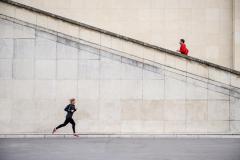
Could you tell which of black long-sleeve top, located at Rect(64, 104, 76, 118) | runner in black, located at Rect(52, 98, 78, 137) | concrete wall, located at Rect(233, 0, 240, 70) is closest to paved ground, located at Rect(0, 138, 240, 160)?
runner in black, located at Rect(52, 98, 78, 137)

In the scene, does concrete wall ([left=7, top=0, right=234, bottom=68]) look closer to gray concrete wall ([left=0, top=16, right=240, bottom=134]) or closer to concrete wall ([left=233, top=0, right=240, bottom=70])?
concrete wall ([left=233, top=0, right=240, bottom=70])

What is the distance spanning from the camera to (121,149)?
15.4 metres

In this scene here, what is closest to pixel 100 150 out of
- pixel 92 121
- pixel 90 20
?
pixel 92 121

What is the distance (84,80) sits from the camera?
20.7 metres

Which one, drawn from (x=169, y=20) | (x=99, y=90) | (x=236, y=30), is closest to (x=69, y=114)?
(x=99, y=90)

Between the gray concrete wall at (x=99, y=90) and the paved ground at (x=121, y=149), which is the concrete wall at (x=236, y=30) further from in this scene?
the paved ground at (x=121, y=149)

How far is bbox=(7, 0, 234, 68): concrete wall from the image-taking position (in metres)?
24.2

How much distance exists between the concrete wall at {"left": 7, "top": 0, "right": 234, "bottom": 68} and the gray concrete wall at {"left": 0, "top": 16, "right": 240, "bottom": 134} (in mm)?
4108

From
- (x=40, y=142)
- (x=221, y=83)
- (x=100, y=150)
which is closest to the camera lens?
(x=100, y=150)

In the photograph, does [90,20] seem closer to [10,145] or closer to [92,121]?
[92,121]

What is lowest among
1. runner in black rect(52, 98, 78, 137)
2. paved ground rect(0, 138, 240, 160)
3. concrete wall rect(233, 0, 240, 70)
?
paved ground rect(0, 138, 240, 160)

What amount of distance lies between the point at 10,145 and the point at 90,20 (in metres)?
9.31

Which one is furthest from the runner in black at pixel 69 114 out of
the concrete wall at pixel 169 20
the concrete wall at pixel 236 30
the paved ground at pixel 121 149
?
the concrete wall at pixel 236 30

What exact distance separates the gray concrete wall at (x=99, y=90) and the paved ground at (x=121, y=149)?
5.03 feet
